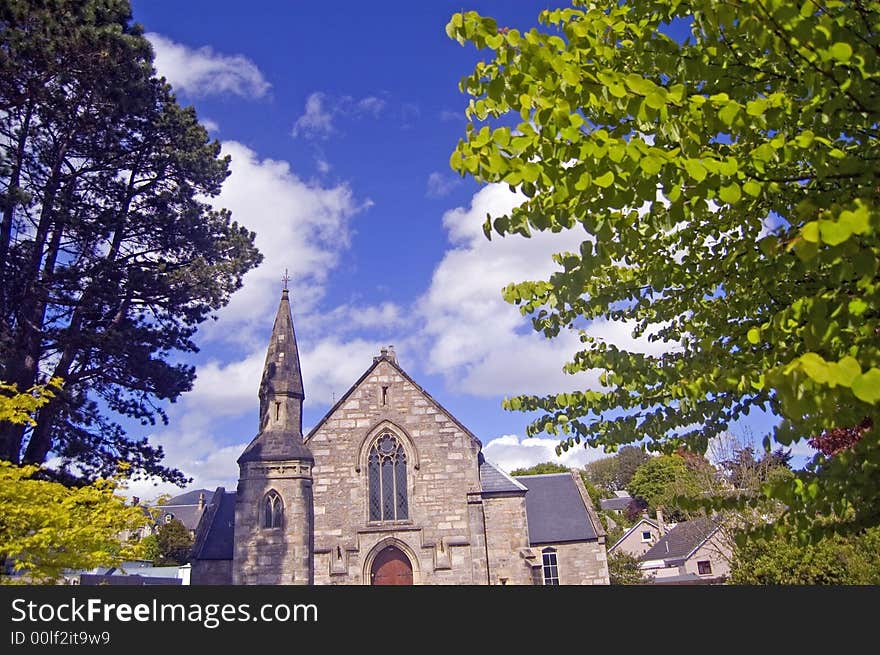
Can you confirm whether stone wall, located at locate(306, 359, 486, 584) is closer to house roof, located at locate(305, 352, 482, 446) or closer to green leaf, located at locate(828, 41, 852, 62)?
house roof, located at locate(305, 352, 482, 446)

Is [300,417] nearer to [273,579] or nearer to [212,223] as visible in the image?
[273,579]

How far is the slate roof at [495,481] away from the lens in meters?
26.5

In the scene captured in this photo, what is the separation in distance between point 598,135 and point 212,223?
1833 cm

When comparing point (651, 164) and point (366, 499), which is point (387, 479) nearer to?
point (366, 499)

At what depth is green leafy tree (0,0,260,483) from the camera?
51.0 ft

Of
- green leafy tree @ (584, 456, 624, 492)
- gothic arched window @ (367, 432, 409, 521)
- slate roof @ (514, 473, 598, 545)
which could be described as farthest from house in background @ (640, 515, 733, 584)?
green leafy tree @ (584, 456, 624, 492)

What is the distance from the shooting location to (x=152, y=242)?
18797 millimetres

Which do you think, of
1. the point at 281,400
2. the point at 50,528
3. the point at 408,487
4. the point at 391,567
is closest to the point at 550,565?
the point at 391,567

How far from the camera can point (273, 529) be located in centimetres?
2409

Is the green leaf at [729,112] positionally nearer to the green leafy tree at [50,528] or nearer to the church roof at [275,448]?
the green leafy tree at [50,528]

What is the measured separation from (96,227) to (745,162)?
17.3m

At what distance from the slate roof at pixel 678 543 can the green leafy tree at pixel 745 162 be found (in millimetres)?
48494

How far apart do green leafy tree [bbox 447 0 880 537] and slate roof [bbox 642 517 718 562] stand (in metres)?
48.5
